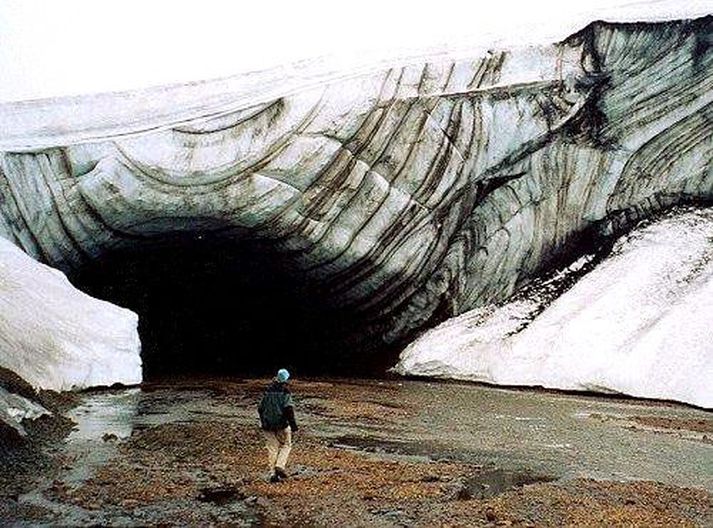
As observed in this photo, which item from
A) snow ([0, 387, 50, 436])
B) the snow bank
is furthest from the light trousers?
the snow bank

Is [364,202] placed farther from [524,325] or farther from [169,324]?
[169,324]

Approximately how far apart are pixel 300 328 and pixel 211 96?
8040mm

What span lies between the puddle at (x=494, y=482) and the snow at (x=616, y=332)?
27.3ft

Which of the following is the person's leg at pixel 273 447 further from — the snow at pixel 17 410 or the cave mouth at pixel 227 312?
the cave mouth at pixel 227 312

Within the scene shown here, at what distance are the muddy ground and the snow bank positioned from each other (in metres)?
0.85

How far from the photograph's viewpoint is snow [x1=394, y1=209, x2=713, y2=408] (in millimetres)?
16016

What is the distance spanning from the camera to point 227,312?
80.9ft

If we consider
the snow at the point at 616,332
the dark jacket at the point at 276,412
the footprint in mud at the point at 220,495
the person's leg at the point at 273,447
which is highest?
the dark jacket at the point at 276,412

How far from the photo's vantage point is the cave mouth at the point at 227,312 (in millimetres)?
20641

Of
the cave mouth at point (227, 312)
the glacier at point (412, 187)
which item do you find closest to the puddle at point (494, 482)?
the glacier at point (412, 187)

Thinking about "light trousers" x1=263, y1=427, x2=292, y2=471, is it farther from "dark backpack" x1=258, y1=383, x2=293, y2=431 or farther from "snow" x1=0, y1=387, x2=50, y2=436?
"snow" x1=0, y1=387, x2=50, y2=436

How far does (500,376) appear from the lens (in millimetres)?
18188

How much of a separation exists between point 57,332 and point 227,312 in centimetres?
1041

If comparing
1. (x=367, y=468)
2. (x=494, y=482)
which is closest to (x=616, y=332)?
(x=494, y=482)
